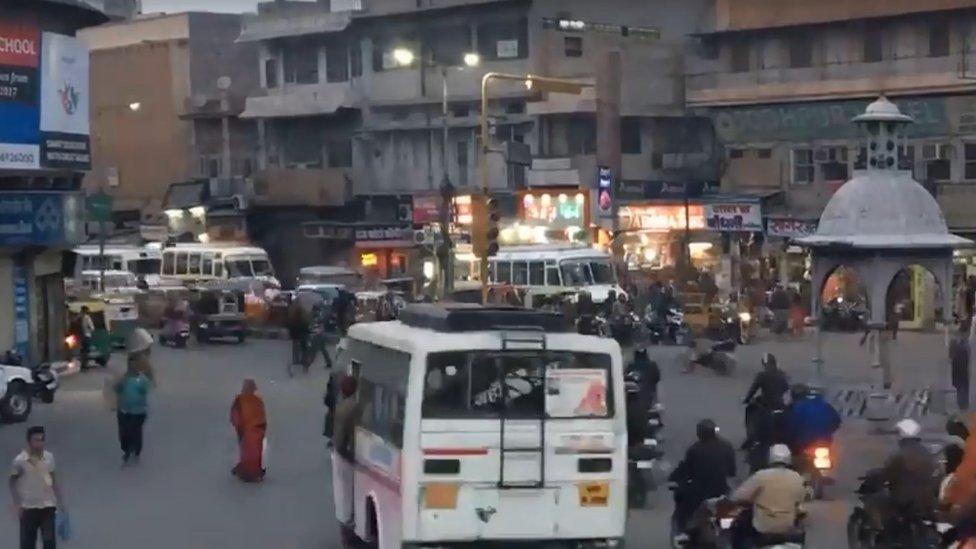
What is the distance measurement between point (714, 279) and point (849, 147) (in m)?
5.40

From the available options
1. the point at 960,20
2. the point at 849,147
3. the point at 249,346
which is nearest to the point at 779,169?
the point at 849,147

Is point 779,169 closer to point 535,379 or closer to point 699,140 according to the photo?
point 699,140

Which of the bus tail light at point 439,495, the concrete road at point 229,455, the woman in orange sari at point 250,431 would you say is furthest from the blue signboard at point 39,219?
the bus tail light at point 439,495

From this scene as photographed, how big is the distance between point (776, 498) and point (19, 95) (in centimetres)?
2725

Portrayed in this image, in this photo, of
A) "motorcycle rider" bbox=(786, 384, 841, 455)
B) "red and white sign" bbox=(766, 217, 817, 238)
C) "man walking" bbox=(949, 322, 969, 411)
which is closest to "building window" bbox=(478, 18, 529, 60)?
"red and white sign" bbox=(766, 217, 817, 238)

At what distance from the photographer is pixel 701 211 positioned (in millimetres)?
55000

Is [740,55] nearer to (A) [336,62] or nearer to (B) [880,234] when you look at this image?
(A) [336,62]

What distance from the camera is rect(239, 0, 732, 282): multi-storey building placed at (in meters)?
61.2

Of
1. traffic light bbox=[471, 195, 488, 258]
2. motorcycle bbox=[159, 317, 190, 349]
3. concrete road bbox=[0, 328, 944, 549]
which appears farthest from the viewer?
motorcycle bbox=[159, 317, 190, 349]

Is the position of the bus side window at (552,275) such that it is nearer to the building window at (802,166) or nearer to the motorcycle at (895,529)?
the building window at (802,166)

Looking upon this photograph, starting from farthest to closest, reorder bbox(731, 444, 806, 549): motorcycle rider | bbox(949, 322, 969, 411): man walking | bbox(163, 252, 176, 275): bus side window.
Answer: bbox(163, 252, 176, 275): bus side window, bbox(949, 322, 969, 411): man walking, bbox(731, 444, 806, 549): motorcycle rider

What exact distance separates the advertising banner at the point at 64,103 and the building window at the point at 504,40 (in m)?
25.8

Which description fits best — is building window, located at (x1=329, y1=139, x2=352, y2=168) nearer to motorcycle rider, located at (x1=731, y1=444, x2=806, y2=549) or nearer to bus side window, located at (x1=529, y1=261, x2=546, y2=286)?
bus side window, located at (x1=529, y1=261, x2=546, y2=286)

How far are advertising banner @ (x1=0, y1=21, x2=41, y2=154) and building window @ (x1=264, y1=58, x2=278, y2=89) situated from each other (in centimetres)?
3545
